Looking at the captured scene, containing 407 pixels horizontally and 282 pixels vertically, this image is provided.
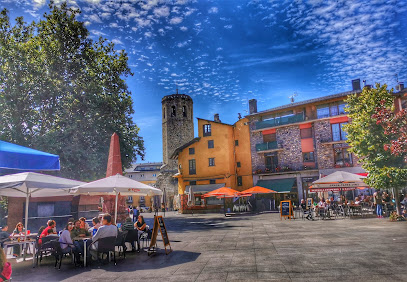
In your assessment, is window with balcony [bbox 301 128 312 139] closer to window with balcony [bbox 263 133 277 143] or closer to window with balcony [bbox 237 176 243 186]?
window with balcony [bbox 263 133 277 143]

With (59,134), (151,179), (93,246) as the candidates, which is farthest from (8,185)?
(151,179)

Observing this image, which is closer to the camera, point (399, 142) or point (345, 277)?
point (345, 277)

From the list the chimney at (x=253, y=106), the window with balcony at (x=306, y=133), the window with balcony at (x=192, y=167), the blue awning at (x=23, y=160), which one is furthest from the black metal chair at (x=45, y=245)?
the chimney at (x=253, y=106)

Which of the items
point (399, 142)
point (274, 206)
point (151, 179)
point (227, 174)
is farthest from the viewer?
point (151, 179)

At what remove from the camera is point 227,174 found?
3941cm

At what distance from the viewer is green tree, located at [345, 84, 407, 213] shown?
52.2ft

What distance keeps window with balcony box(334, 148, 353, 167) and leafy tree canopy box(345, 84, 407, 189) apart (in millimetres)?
16224

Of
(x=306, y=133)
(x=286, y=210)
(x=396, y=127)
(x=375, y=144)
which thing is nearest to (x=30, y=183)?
(x=396, y=127)

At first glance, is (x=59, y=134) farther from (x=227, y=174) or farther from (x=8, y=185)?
(x=227, y=174)

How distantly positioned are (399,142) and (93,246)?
12012 millimetres

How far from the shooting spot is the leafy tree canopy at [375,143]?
627 inches

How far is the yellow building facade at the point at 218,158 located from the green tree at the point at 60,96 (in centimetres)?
1636

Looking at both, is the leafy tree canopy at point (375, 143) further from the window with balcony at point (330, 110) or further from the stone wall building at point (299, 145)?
the window with balcony at point (330, 110)

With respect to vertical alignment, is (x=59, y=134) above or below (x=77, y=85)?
below
